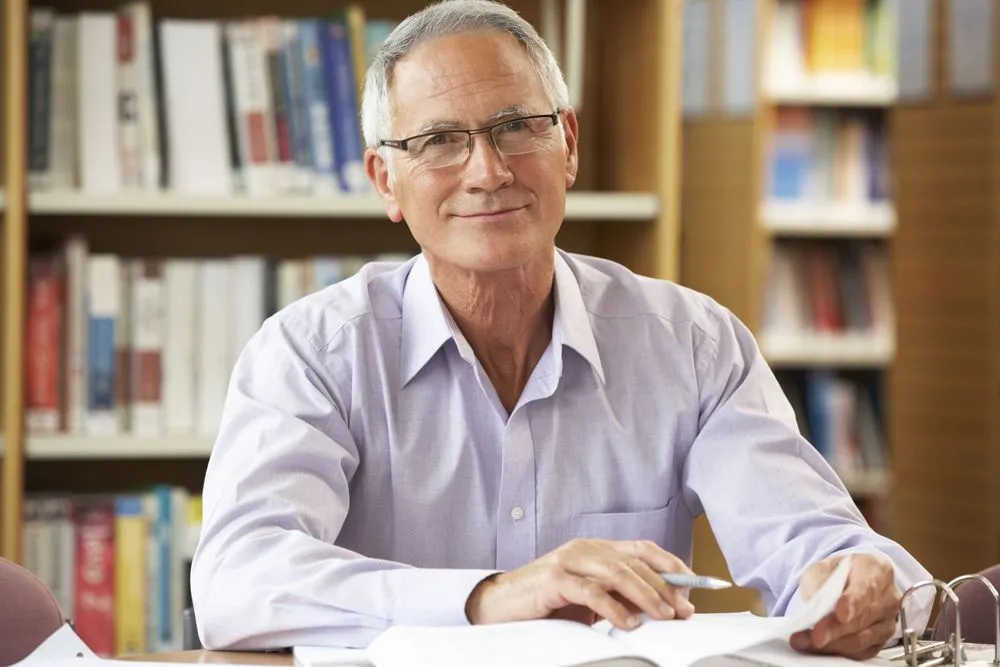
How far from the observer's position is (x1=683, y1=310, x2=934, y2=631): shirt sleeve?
1379 mm

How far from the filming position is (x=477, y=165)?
151cm

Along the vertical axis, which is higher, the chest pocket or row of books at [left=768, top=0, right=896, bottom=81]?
row of books at [left=768, top=0, right=896, bottom=81]

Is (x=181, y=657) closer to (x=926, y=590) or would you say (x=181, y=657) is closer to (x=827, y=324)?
(x=926, y=590)

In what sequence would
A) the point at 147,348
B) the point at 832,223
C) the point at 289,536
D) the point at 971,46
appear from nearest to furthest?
the point at 289,536 → the point at 147,348 → the point at 971,46 → the point at 832,223

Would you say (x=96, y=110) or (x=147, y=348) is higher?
(x=96, y=110)

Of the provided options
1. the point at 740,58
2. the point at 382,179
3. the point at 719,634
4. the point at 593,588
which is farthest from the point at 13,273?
the point at 740,58

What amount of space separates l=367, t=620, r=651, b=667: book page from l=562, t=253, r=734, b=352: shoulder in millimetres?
601

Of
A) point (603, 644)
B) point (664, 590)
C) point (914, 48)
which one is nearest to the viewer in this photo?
point (603, 644)

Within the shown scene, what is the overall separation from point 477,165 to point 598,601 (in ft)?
Answer: 1.87

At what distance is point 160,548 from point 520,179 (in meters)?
1.28

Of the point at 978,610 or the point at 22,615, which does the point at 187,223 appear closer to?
the point at 22,615

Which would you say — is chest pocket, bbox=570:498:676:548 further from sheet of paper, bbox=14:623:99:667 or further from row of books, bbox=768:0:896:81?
row of books, bbox=768:0:896:81

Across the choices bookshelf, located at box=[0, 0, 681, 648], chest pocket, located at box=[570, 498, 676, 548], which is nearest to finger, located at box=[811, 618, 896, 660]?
chest pocket, located at box=[570, 498, 676, 548]

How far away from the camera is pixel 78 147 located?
2453 millimetres
